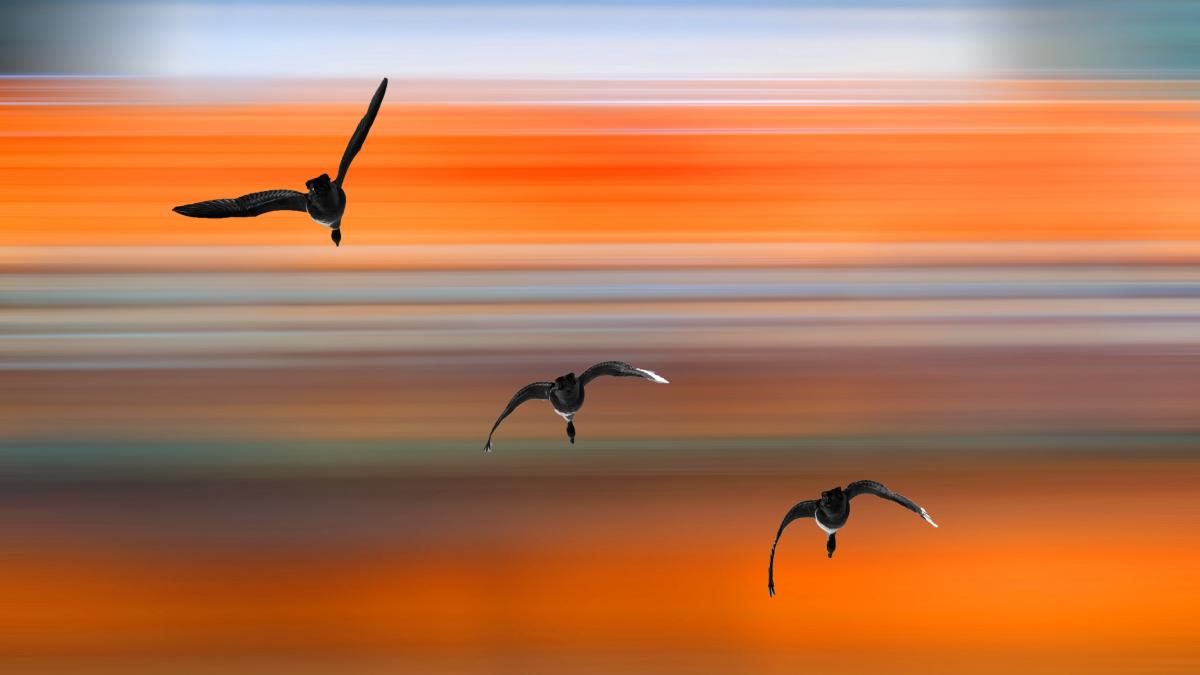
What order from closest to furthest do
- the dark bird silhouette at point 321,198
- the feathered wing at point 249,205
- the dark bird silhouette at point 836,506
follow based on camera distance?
the feathered wing at point 249,205
the dark bird silhouette at point 321,198
the dark bird silhouette at point 836,506

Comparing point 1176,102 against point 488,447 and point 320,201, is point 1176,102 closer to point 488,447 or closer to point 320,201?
point 488,447

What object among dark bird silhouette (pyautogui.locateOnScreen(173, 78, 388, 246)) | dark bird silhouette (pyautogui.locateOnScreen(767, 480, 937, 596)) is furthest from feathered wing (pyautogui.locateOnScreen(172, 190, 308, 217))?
dark bird silhouette (pyautogui.locateOnScreen(767, 480, 937, 596))

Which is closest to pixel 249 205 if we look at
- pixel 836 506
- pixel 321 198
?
pixel 321 198

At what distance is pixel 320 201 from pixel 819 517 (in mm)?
1469

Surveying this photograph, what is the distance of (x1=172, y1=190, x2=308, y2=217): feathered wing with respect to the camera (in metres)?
1.94

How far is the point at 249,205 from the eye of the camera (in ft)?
6.75

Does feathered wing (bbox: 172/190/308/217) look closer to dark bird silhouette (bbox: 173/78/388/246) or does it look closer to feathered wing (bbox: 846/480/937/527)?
dark bird silhouette (bbox: 173/78/388/246)

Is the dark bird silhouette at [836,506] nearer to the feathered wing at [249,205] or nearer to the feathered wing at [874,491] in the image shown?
the feathered wing at [874,491]

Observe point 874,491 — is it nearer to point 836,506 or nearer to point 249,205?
point 836,506

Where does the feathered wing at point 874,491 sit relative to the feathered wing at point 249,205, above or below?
below

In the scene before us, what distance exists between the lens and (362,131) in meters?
2.17

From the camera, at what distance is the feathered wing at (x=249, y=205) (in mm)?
1943

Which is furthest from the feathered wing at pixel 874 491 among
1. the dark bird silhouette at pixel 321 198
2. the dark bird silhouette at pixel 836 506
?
the dark bird silhouette at pixel 321 198

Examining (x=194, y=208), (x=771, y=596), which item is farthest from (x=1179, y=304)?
(x=194, y=208)
